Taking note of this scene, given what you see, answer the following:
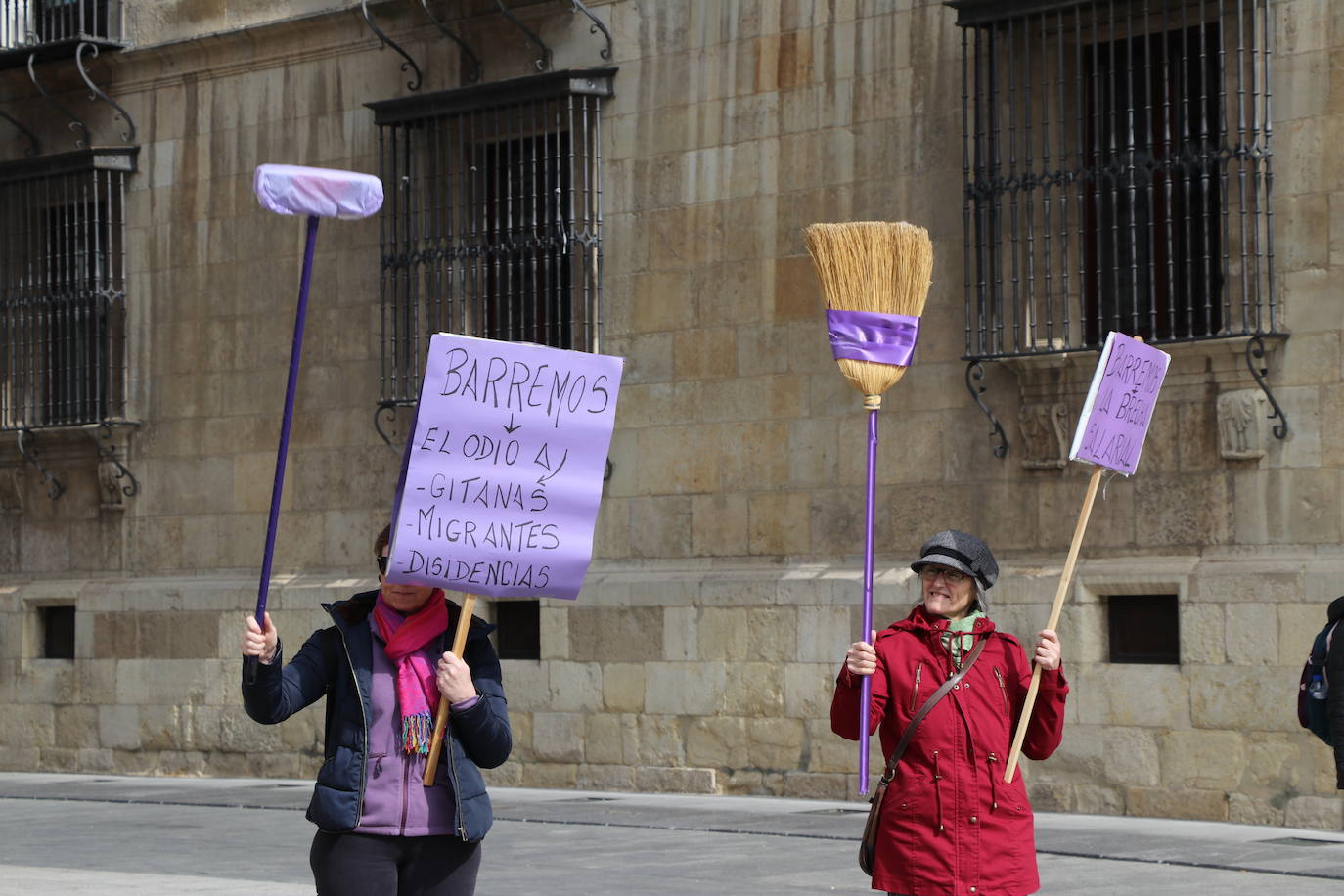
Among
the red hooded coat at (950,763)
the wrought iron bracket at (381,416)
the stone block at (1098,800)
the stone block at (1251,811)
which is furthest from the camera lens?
the wrought iron bracket at (381,416)

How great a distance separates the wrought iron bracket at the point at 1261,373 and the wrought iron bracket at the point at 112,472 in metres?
9.29

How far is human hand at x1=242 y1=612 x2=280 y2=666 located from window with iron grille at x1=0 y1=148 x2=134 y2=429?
41.8ft

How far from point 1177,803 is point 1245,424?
85.4 inches

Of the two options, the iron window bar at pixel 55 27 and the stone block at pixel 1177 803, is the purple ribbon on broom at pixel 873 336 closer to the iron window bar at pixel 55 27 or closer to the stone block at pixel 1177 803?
the stone block at pixel 1177 803

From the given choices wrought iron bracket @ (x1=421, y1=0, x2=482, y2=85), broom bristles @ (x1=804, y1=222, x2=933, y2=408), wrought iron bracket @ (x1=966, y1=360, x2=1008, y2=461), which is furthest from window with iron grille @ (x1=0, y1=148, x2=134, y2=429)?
broom bristles @ (x1=804, y1=222, x2=933, y2=408)

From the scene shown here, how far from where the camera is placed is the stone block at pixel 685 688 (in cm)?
1501

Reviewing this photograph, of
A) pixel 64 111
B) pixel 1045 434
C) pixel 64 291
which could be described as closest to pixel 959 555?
pixel 1045 434

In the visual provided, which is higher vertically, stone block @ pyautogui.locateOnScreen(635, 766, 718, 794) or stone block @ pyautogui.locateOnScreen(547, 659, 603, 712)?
stone block @ pyautogui.locateOnScreen(547, 659, 603, 712)

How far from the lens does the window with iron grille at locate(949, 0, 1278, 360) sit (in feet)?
42.5

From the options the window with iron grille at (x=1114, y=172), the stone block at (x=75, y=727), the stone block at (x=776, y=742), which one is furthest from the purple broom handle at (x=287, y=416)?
the stone block at (x=75, y=727)

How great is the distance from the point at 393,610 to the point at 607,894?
14.9 ft

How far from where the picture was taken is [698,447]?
15.3 m

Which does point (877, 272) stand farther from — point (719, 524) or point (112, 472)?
point (112, 472)

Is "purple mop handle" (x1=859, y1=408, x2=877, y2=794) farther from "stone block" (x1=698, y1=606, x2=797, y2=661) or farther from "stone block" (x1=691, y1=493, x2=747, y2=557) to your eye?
"stone block" (x1=691, y1=493, x2=747, y2=557)
